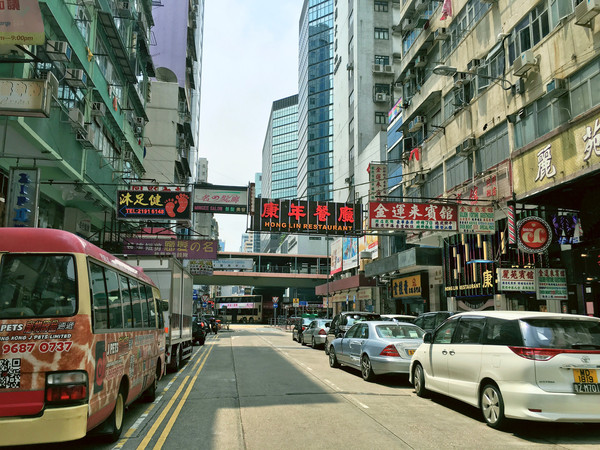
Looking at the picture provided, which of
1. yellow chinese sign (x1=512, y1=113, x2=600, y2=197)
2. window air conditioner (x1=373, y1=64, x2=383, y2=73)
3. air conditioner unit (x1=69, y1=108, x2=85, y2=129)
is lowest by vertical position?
yellow chinese sign (x1=512, y1=113, x2=600, y2=197)

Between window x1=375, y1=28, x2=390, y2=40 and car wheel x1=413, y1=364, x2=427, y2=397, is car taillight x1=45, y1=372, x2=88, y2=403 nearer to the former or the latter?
car wheel x1=413, y1=364, x2=427, y2=397

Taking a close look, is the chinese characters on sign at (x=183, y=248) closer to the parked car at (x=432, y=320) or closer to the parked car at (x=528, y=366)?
the parked car at (x=432, y=320)

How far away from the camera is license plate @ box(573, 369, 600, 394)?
6.48 m

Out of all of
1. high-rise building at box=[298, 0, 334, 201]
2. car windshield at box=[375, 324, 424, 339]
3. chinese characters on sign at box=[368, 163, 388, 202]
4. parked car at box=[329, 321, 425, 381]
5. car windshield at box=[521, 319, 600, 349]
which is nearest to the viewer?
car windshield at box=[521, 319, 600, 349]

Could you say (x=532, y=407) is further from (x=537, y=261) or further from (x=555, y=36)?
(x=555, y=36)

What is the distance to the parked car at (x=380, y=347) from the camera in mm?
11500

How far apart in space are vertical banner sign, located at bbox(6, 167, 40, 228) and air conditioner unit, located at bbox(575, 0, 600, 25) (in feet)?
51.9

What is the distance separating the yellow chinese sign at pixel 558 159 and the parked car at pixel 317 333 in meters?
11.8

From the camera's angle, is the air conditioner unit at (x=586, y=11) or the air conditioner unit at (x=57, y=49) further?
the air conditioner unit at (x=57, y=49)

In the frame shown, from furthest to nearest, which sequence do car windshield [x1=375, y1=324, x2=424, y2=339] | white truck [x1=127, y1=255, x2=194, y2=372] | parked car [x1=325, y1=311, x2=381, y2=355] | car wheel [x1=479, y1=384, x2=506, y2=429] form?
1. parked car [x1=325, y1=311, x2=381, y2=355]
2. white truck [x1=127, y1=255, x2=194, y2=372]
3. car windshield [x1=375, y1=324, x2=424, y2=339]
4. car wheel [x1=479, y1=384, x2=506, y2=429]

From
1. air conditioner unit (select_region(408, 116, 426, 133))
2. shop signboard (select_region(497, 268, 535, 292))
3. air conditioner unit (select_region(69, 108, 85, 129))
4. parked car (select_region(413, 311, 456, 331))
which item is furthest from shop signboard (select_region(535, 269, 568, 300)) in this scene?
air conditioner unit (select_region(69, 108, 85, 129))

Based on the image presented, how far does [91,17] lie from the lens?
20.7 m

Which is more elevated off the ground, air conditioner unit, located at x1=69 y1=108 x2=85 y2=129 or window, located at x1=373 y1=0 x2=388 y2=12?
window, located at x1=373 y1=0 x2=388 y2=12

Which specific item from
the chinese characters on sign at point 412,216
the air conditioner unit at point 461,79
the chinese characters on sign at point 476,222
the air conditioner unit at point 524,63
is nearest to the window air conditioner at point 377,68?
the air conditioner unit at point 461,79
